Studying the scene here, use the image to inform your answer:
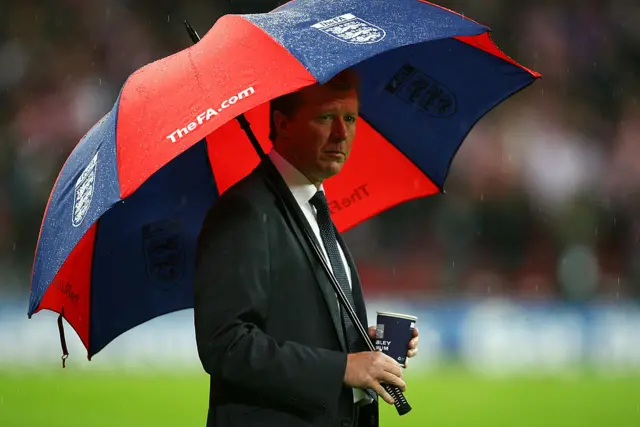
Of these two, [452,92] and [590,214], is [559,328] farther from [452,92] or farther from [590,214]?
[452,92]

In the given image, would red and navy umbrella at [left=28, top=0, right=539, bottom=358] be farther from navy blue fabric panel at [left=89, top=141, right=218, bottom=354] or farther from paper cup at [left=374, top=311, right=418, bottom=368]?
paper cup at [left=374, top=311, right=418, bottom=368]

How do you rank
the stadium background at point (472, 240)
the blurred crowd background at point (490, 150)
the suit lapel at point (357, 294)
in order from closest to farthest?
the suit lapel at point (357, 294) → the stadium background at point (472, 240) → the blurred crowd background at point (490, 150)

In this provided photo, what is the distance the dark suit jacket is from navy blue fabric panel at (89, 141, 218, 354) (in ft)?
1.95

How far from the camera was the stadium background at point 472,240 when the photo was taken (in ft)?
28.8

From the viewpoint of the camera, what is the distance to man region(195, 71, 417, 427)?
111 inches

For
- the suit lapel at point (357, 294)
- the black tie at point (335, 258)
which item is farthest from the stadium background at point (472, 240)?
the black tie at point (335, 258)

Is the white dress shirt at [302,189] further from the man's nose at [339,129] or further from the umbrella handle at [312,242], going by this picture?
the man's nose at [339,129]

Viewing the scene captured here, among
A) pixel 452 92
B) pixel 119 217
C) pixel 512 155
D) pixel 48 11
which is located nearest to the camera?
pixel 119 217

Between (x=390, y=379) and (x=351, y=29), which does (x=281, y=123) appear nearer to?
(x=351, y=29)

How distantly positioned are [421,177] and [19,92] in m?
9.81

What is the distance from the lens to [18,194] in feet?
38.2

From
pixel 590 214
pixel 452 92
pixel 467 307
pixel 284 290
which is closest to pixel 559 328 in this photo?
pixel 467 307

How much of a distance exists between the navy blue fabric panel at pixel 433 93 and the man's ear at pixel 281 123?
649 mm

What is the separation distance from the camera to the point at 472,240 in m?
11.7
